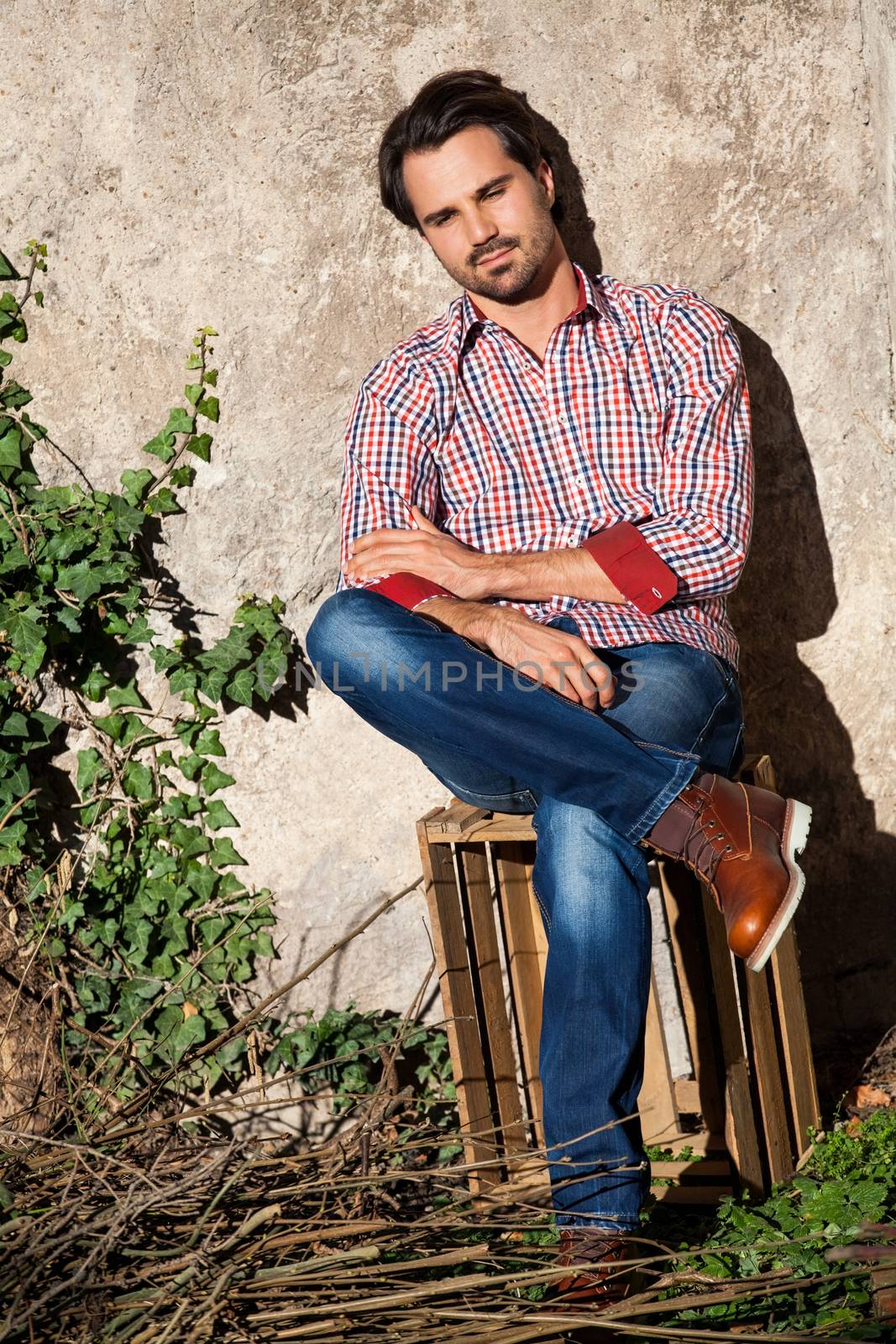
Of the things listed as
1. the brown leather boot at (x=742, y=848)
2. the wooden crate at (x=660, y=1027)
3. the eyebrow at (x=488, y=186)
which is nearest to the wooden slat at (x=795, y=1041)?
the wooden crate at (x=660, y=1027)

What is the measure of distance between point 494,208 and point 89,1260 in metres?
2.34

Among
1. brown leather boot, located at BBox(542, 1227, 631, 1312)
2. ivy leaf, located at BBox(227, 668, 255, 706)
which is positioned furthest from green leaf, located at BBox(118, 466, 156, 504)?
brown leather boot, located at BBox(542, 1227, 631, 1312)

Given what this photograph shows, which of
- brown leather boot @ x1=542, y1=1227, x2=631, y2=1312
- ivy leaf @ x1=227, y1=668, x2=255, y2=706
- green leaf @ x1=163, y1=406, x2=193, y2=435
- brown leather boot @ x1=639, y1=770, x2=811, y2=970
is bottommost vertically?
brown leather boot @ x1=542, y1=1227, x2=631, y2=1312

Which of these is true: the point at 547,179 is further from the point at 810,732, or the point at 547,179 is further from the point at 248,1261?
the point at 248,1261

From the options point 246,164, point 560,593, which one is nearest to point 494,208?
point 246,164

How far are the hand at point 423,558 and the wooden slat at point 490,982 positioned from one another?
23.8 inches

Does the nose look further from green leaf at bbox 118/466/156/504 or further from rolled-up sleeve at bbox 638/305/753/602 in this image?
green leaf at bbox 118/466/156/504

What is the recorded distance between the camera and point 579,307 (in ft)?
9.71

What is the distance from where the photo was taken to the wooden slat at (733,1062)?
2.61m

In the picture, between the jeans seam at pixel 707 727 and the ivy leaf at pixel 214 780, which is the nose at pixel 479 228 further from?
the ivy leaf at pixel 214 780

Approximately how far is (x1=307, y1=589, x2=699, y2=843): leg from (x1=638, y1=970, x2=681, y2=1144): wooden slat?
87 centimetres

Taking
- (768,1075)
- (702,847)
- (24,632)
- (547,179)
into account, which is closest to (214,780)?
(24,632)

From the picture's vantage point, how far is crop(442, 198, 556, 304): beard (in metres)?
2.90

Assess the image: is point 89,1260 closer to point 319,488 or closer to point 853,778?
point 319,488
